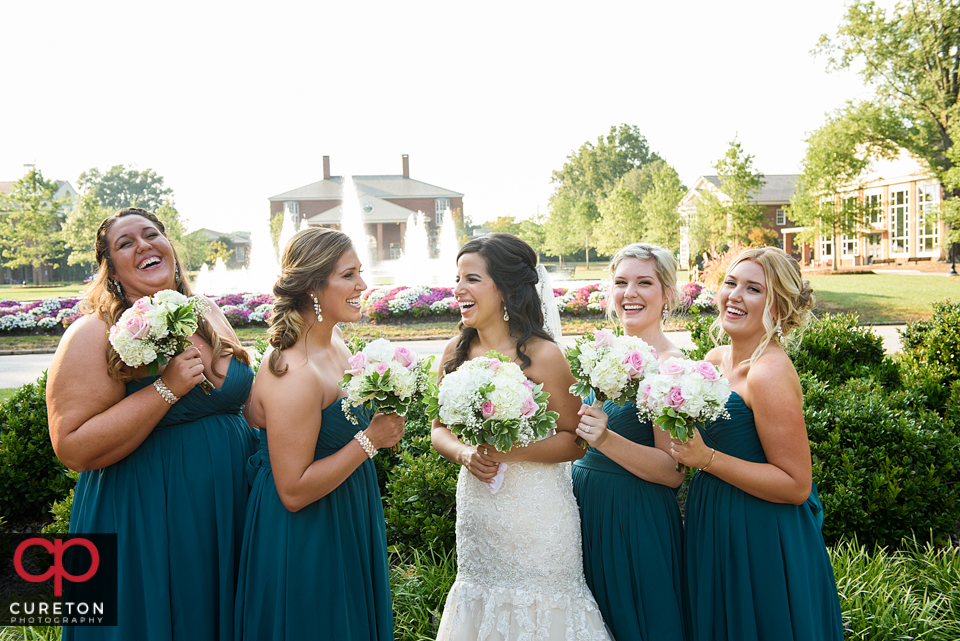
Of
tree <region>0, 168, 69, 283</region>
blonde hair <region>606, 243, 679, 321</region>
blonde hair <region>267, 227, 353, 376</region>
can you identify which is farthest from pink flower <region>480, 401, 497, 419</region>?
tree <region>0, 168, 69, 283</region>

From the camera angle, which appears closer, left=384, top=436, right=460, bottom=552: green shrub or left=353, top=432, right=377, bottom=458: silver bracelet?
left=353, top=432, right=377, bottom=458: silver bracelet

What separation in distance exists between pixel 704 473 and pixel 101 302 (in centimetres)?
324

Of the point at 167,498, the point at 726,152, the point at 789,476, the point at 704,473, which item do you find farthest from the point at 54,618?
the point at 726,152

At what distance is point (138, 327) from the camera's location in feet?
9.01

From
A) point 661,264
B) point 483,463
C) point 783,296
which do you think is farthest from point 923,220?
point 483,463

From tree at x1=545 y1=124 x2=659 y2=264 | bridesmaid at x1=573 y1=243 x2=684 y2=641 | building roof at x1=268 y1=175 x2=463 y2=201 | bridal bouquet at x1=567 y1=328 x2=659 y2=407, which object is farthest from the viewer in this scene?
tree at x1=545 y1=124 x2=659 y2=264

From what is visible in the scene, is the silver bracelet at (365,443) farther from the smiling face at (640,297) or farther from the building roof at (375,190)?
the building roof at (375,190)

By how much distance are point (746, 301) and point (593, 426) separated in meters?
1.07

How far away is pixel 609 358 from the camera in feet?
9.37

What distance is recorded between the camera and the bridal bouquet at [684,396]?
8.71 feet

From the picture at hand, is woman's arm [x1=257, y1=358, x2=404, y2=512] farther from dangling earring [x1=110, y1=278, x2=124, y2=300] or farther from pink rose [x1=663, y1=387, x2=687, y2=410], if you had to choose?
pink rose [x1=663, y1=387, x2=687, y2=410]

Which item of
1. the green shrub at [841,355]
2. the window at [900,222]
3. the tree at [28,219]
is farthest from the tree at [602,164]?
the green shrub at [841,355]

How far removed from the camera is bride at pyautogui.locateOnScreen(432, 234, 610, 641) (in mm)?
3152

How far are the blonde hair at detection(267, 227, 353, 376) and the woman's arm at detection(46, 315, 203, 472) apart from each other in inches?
15.9
